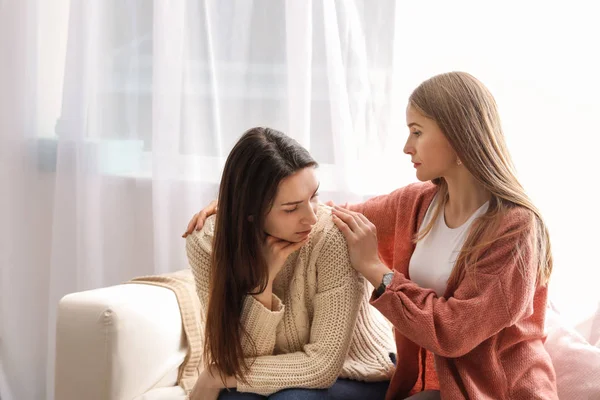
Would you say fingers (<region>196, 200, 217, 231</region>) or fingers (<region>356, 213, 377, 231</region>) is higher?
fingers (<region>356, 213, 377, 231</region>)

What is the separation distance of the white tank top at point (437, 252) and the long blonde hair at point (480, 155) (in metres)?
0.05

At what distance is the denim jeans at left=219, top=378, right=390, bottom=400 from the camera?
1523mm

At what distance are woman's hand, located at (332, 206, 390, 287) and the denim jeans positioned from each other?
238mm

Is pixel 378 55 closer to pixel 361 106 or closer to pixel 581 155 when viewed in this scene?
pixel 361 106

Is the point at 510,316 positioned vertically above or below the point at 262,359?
above

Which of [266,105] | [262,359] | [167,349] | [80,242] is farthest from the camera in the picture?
[80,242]

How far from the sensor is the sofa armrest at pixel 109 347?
1727mm

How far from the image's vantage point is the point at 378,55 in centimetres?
218

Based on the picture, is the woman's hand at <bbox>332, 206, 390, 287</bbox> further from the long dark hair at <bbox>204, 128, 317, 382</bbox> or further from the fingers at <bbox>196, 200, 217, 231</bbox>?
the fingers at <bbox>196, 200, 217, 231</bbox>

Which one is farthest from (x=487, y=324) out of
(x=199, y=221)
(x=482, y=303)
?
(x=199, y=221)

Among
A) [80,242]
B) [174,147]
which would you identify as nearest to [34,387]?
[80,242]

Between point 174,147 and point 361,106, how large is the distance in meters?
0.62

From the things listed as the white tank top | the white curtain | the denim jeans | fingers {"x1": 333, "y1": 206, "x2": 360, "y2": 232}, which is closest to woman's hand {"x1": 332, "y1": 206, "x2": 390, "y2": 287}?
fingers {"x1": 333, "y1": 206, "x2": 360, "y2": 232}

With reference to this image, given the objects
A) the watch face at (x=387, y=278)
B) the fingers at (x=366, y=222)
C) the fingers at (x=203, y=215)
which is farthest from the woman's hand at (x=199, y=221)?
the watch face at (x=387, y=278)
